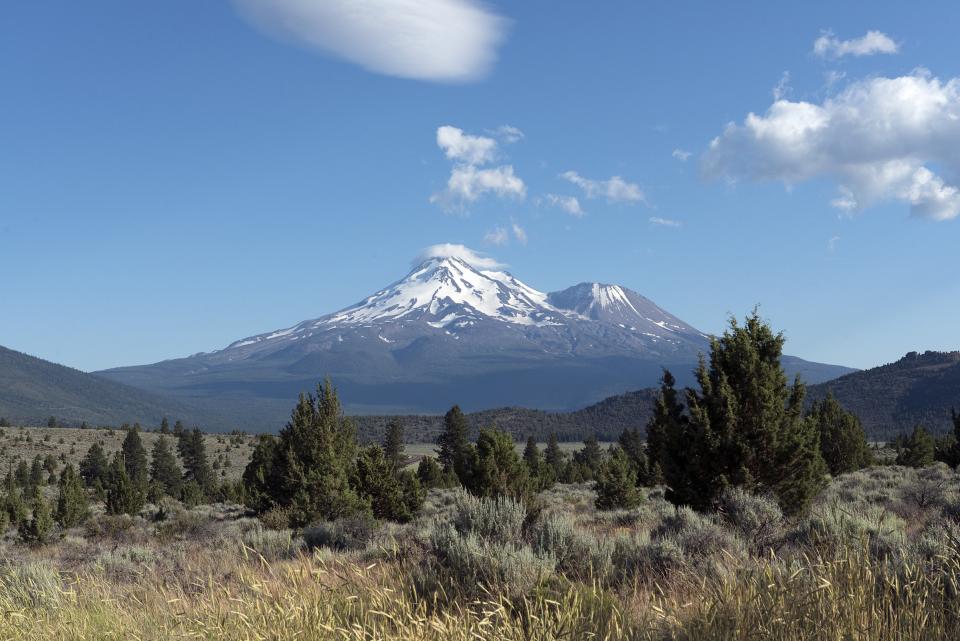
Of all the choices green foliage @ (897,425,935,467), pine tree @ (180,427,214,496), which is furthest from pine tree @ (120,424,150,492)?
green foliage @ (897,425,935,467)

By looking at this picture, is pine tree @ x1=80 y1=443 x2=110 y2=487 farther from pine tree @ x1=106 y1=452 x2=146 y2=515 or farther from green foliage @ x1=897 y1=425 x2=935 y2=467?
green foliage @ x1=897 y1=425 x2=935 y2=467

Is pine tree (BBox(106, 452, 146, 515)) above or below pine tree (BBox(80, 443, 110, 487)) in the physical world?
above

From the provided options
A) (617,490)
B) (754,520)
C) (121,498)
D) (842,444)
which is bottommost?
(121,498)

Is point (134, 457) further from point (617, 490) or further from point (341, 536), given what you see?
point (341, 536)

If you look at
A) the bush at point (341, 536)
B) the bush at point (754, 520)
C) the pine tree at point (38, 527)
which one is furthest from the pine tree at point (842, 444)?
the pine tree at point (38, 527)

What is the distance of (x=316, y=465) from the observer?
27.9m

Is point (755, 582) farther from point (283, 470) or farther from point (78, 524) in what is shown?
point (78, 524)

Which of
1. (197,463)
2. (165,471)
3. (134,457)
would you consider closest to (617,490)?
(165,471)

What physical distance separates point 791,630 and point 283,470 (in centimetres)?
2767

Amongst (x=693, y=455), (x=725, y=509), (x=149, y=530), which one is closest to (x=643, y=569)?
(x=725, y=509)

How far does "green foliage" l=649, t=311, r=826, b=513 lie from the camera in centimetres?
1641

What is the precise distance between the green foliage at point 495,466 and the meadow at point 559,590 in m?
18.4

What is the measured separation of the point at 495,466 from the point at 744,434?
1472 cm

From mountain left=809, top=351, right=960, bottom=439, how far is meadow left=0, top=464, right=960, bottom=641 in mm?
170441
